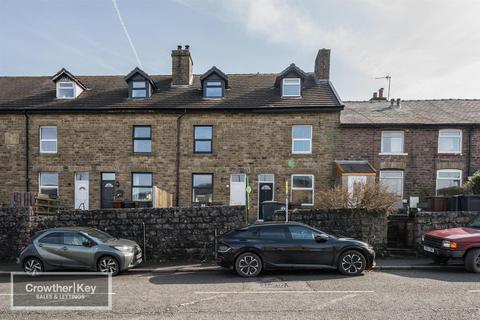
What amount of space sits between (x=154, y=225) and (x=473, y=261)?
994 cm

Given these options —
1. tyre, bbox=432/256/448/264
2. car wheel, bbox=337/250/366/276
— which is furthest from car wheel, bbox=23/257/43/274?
tyre, bbox=432/256/448/264

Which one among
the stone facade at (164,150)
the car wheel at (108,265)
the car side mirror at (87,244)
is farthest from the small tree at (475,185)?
the car side mirror at (87,244)

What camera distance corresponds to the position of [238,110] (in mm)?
16906

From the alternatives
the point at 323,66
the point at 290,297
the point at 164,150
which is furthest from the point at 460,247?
the point at 164,150

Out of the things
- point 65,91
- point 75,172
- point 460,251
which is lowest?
point 460,251

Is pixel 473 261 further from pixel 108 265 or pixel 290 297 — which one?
pixel 108 265

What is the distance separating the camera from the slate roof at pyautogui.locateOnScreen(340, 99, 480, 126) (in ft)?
55.2

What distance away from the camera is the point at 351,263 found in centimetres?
844

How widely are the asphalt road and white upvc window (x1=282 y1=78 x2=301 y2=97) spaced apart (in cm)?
1119

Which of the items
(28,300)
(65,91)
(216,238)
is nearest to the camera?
(28,300)

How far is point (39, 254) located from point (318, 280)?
313 inches

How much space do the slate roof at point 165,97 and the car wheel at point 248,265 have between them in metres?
10.00

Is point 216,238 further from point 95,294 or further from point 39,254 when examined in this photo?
point 39,254

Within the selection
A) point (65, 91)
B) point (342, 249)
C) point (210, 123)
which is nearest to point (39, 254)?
point (342, 249)
